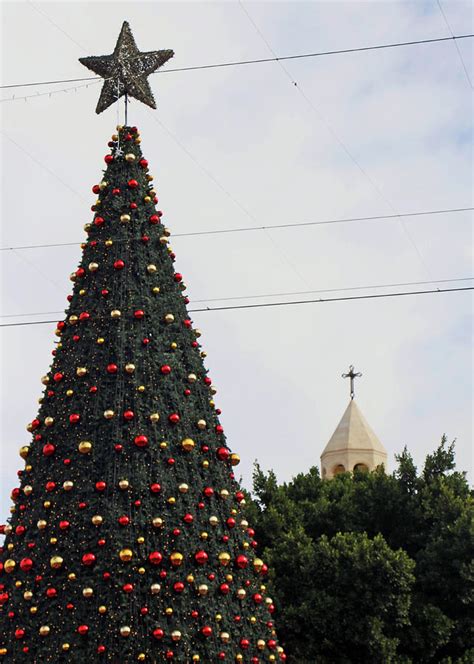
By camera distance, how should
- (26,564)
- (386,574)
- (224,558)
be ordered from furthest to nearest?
(386,574)
(224,558)
(26,564)

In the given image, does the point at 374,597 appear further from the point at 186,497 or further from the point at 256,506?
→ the point at 186,497

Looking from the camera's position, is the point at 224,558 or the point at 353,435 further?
the point at 353,435

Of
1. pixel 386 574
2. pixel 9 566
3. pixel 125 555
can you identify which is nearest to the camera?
pixel 125 555

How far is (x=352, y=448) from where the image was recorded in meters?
27.9

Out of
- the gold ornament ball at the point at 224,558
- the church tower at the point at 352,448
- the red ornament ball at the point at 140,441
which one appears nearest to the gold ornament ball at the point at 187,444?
the red ornament ball at the point at 140,441

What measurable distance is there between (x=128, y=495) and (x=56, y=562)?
79 centimetres

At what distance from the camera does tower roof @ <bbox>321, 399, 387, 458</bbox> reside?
2798 centimetres

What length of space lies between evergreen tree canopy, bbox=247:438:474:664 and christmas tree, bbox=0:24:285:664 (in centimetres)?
394

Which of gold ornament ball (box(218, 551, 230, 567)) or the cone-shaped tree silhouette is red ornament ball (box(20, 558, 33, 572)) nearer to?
the cone-shaped tree silhouette

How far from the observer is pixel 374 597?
11.2 m

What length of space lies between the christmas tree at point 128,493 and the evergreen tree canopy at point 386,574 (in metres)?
3.94

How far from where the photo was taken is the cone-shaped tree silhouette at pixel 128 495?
6.60 metres

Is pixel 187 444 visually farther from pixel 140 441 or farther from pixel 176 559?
pixel 176 559

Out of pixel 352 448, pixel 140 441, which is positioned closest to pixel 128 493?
pixel 140 441
